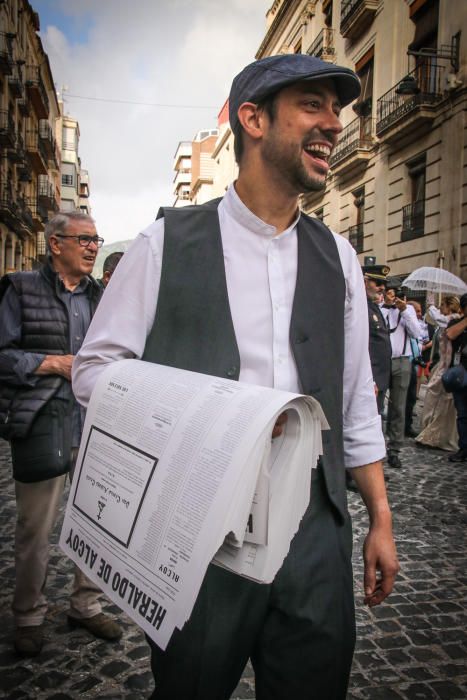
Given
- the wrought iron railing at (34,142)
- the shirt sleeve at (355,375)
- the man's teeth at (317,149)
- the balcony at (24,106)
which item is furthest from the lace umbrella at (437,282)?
the wrought iron railing at (34,142)

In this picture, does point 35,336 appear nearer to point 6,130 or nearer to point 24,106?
point 6,130

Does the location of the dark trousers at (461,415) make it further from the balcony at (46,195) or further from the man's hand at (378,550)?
the balcony at (46,195)

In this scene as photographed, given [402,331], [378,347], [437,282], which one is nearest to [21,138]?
[437,282]

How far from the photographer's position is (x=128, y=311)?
148 centimetres

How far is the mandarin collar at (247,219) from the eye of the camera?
1.62 metres

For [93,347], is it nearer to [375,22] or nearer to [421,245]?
[421,245]

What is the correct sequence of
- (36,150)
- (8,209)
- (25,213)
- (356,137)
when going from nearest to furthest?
(356,137), (8,209), (25,213), (36,150)

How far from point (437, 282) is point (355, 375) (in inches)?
375

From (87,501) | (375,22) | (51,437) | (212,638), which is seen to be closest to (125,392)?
(87,501)

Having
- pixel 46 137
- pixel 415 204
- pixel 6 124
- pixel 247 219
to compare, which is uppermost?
pixel 46 137

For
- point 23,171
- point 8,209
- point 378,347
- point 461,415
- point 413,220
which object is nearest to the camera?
point 378,347

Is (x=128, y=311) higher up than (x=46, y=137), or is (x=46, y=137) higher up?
(x=46, y=137)

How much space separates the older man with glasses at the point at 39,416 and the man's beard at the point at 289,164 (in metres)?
1.58

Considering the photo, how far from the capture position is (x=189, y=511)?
102 cm
